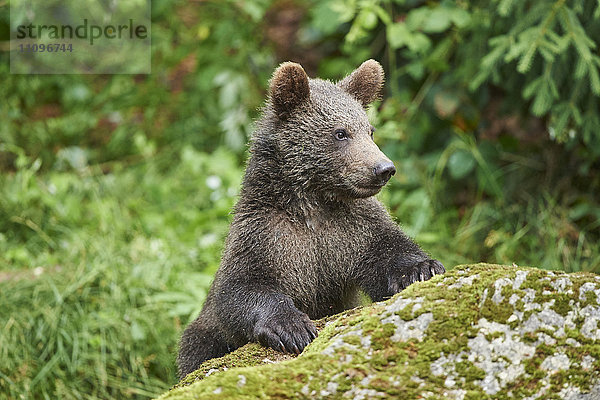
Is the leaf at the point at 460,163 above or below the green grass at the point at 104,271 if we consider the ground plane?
above

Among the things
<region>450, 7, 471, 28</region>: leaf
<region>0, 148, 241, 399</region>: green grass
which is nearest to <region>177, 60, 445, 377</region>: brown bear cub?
<region>0, 148, 241, 399</region>: green grass

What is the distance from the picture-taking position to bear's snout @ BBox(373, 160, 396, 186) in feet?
13.1

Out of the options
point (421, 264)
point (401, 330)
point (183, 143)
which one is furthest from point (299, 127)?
point (183, 143)

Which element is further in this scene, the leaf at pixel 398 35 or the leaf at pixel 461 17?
the leaf at pixel 398 35

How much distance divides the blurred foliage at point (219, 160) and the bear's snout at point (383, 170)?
4.77ft

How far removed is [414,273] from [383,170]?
0.57m

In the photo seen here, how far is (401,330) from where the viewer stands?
301 cm

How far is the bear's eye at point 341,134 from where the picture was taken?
427 cm

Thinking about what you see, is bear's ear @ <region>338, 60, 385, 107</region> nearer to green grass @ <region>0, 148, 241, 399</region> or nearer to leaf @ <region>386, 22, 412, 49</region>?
green grass @ <region>0, 148, 241, 399</region>

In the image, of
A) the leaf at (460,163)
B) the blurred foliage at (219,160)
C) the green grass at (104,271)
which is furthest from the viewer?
the leaf at (460,163)

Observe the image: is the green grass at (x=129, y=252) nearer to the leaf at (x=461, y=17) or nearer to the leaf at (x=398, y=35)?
the leaf at (x=398, y=35)

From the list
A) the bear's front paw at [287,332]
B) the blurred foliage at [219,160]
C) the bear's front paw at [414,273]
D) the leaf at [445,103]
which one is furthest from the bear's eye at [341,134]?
the leaf at [445,103]

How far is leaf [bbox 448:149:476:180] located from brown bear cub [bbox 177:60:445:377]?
2987 mm

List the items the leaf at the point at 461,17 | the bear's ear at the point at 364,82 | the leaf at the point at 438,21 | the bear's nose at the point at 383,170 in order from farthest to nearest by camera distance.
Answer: the leaf at the point at 438,21 < the leaf at the point at 461,17 < the bear's ear at the point at 364,82 < the bear's nose at the point at 383,170
